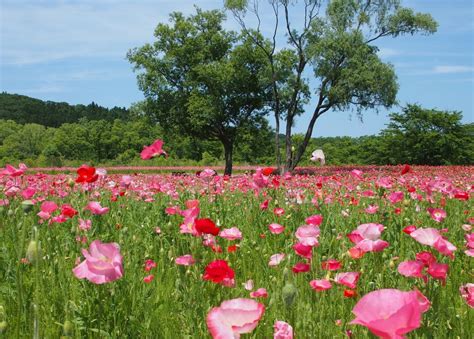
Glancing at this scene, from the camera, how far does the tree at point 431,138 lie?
104 ft

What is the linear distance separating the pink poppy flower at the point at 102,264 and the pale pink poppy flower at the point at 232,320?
0.44m

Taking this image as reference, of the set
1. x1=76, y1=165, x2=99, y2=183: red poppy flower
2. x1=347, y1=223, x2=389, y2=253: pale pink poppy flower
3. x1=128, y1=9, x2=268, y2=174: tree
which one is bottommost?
x1=347, y1=223, x2=389, y2=253: pale pink poppy flower

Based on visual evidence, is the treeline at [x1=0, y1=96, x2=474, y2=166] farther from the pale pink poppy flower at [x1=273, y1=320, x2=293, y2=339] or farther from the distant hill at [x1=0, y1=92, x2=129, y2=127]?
the distant hill at [x1=0, y1=92, x2=129, y2=127]

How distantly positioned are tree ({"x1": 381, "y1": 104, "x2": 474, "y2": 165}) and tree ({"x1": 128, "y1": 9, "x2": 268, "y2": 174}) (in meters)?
11.2

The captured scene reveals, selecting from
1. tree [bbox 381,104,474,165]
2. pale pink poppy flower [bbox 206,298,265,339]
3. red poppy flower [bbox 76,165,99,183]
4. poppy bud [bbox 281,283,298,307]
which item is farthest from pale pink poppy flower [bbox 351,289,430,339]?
tree [bbox 381,104,474,165]

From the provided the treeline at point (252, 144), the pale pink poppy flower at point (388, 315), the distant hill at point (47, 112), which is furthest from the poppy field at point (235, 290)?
the distant hill at point (47, 112)

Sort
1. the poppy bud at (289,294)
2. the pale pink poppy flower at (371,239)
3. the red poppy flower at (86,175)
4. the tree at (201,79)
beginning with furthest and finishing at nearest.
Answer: the tree at (201,79) → the red poppy flower at (86,175) → the pale pink poppy flower at (371,239) → the poppy bud at (289,294)

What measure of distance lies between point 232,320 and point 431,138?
33.4 meters

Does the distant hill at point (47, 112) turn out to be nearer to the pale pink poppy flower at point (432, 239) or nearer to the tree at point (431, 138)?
the tree at point (431, 138)

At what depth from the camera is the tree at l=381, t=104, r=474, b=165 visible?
31.5m

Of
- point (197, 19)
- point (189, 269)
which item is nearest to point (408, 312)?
point (189, 269)

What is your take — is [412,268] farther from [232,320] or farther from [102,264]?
[102,264]

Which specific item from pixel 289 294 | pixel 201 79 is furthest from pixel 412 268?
pixel 201 79

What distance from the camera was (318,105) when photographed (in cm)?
2641
